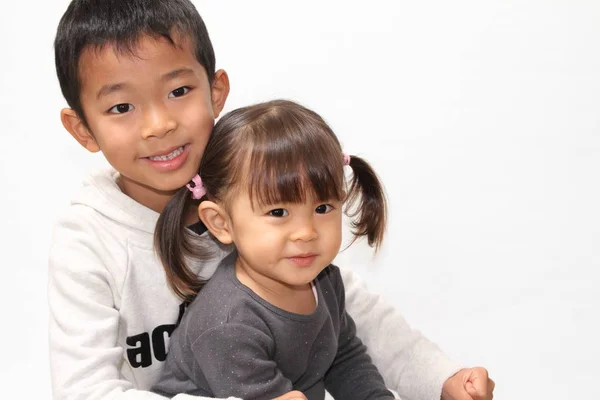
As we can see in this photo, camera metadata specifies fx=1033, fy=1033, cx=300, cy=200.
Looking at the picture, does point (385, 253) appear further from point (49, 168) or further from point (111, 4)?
point (111, 4)

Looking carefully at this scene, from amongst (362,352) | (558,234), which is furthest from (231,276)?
(558,234)

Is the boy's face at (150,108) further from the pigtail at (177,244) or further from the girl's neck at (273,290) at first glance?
the girl's neck at (273,290)

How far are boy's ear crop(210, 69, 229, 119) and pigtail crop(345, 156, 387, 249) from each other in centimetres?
23

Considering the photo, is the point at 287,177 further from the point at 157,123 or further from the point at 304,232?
the point at 157,123

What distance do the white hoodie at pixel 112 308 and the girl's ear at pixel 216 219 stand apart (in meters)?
0.14

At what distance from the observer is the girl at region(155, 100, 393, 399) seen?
125cm

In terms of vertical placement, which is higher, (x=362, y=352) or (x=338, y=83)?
(x=338, y=83)

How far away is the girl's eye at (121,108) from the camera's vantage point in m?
1.35

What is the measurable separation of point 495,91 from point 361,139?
32cm

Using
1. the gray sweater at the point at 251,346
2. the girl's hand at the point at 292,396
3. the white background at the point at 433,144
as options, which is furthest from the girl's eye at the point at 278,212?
the white background at the point at 433,144

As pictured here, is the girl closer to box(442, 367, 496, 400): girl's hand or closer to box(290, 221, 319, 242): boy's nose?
box(290, 221, 319, 242): boy's nose

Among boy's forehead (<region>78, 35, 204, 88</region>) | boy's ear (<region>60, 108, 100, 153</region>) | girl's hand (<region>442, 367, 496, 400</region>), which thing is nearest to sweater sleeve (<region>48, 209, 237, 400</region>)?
boy's ear (<region>60, 108, 100, 153</region>)

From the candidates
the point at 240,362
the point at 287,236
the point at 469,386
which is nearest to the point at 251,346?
the point at 240,362

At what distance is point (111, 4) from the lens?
1340 millimetres
